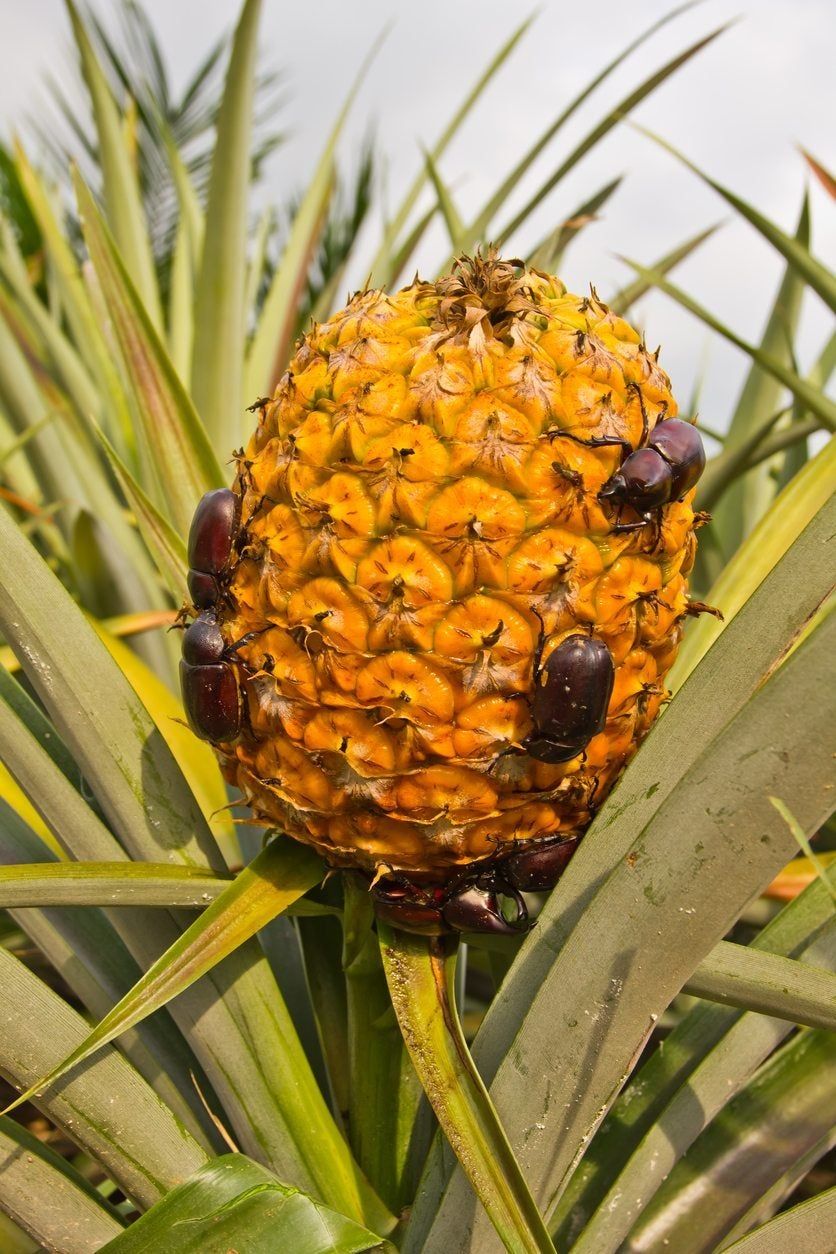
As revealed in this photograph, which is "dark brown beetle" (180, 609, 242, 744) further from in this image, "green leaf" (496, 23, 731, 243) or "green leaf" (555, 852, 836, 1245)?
"green leaf" (496, 23, 731, 243)

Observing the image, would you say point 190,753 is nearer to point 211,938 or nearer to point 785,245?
point 211,938

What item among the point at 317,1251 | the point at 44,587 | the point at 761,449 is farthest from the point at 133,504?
the point at 761,449

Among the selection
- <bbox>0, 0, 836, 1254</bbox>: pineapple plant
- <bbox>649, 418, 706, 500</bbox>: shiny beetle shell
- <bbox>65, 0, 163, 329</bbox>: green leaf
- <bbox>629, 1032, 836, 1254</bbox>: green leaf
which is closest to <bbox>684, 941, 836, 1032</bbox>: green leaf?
<bbox>0, 0, 836, 1254</bbox>: pineapple plant

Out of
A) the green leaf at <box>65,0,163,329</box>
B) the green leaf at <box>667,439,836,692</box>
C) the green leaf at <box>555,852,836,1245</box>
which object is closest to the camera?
the green leaf at <box>555,852,836,1245</box>

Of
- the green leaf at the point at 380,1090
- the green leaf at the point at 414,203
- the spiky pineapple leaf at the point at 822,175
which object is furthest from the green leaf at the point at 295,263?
the green leaf at the point at 380,1090

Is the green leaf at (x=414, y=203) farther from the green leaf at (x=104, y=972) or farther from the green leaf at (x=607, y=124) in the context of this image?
the green leaf at (x=104, y=972)

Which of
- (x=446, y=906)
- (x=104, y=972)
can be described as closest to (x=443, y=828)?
(x=446, y=906)

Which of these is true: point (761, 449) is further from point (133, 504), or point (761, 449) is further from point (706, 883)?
point (706, 883)
